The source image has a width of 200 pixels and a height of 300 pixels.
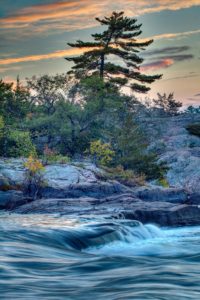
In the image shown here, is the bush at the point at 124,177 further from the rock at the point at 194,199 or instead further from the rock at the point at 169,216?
the rock at the point at 169,216

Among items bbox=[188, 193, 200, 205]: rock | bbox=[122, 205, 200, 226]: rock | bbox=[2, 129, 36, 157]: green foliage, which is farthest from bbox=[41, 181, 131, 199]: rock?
bbox=[2, 129, 36, 157]: green foliage

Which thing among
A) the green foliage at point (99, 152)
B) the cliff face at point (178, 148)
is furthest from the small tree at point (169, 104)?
the green foliage at point (99, 152)

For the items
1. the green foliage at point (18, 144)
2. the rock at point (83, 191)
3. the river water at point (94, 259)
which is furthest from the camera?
the green foliage at point (18, 144)

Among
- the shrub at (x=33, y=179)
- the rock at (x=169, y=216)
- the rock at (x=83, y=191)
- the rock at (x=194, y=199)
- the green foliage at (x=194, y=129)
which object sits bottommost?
the rock at (x=169, y=216)

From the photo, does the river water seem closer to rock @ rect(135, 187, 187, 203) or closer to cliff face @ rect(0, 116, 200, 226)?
cliff face @ rect(0, 116, 200, 226)

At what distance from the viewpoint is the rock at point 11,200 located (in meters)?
23.7

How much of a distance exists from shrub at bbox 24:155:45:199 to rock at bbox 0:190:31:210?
4.45 ft

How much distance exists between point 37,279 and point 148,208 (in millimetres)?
11743

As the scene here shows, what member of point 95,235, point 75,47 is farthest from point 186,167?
point 95,235

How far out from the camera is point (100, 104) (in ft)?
154

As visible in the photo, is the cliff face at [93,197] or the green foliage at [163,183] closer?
the cliff face at [93,197]

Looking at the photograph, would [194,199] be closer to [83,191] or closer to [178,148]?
[83,191]

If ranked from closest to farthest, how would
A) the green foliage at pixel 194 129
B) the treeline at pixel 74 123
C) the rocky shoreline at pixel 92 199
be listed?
1. the rocky shoreline at pixel 92 199
2. the treeline at pixel 74 123
3. the green foliage at pixel 194 129

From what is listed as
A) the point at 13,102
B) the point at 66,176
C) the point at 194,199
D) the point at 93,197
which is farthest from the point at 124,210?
the point at 13,102
